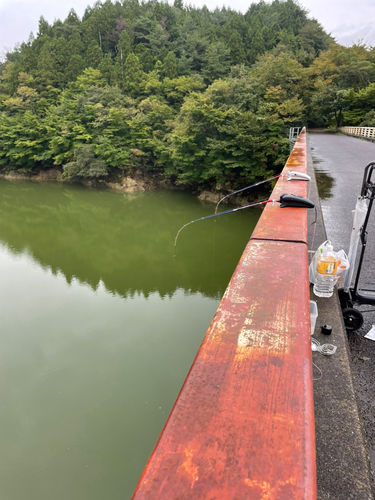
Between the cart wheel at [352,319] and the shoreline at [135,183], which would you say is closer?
the cart wheel at [352,319]

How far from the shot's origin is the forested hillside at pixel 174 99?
1628 centimetres

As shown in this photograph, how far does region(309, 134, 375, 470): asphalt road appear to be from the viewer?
169 centimetres

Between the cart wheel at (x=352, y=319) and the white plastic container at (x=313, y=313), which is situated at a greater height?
the white plastic container at (x=313, y=313)

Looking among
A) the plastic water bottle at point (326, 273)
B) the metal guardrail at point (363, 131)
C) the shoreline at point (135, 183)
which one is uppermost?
the metal guardrail at point (363, 131)

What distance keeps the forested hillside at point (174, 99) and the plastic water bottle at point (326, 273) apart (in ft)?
43.7

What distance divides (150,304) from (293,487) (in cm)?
810

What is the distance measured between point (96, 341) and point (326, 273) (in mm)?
5698

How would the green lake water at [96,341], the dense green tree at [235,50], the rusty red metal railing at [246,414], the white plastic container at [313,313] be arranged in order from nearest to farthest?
the rusty red metal railing at [246,414] < the white plastic container at [313,313] < the green lake water at [96,341] < the dense green tree at [235,50]

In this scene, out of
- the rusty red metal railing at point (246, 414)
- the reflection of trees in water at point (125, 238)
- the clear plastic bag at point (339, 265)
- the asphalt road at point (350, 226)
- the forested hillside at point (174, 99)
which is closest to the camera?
the rusty red metal railing at point (246, 414)

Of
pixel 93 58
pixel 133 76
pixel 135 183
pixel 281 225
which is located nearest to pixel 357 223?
pixel 281 225

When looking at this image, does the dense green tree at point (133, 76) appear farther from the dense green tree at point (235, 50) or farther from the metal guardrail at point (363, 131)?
the metal guardrail at point (363, 131)

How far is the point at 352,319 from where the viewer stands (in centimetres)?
217

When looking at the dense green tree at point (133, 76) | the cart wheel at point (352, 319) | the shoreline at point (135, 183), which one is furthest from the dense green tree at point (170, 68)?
the cart wheel at point (352, 319)

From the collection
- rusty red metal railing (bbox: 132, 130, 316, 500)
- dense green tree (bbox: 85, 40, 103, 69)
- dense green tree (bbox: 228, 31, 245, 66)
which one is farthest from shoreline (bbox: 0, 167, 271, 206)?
dense green tree (bbox: 228, 31, 245, 66)
